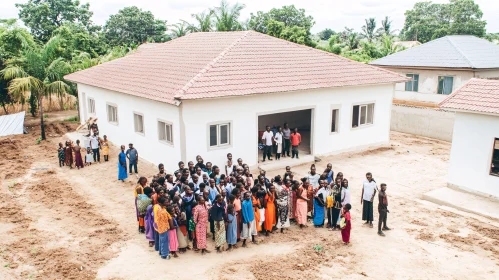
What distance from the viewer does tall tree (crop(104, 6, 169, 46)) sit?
4819 centimetres

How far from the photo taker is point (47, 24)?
43375 mm

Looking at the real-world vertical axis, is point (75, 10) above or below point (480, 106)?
above

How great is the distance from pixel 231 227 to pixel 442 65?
62.1 feet

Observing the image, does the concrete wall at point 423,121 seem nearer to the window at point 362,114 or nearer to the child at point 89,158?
the window at point 362,114

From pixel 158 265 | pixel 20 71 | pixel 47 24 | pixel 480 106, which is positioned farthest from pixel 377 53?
pixel 47 24

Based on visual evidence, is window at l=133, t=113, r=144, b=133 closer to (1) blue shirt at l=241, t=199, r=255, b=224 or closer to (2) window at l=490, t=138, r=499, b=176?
(1) blue shirt at l=241, t=199, r=255, b=224

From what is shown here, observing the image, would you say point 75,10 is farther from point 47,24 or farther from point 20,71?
point 20,71

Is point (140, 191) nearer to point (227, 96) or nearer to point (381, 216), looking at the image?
point (227, 96)

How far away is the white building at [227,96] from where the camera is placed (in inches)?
554

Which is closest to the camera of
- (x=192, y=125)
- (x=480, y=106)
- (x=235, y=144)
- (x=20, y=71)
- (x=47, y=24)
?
(x=480, y=106)

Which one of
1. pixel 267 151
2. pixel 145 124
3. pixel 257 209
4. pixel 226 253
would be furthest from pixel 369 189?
pixel 145 124

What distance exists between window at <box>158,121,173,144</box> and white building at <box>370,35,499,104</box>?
52.9 feet

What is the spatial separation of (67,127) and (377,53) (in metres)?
23.8

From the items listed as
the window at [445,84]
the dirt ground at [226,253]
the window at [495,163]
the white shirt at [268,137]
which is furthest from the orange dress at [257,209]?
the window at [445,84]
